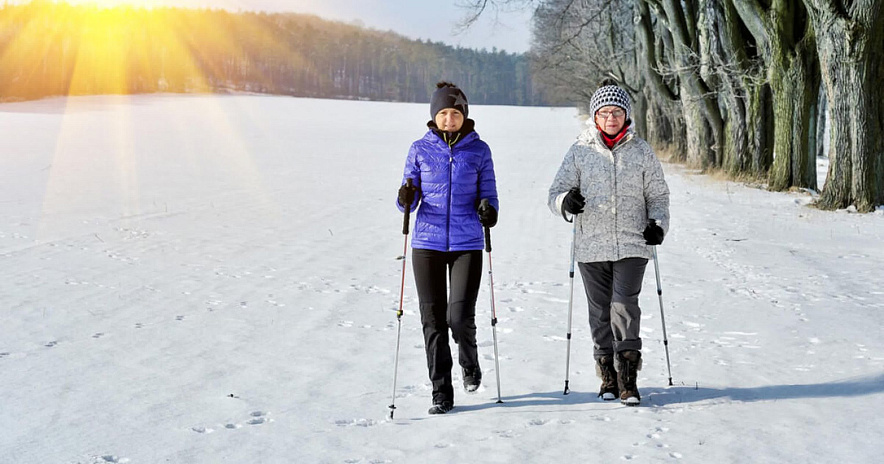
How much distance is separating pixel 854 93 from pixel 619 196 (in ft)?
32.5

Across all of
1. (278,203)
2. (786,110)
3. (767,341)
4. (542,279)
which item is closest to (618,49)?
(786,110)

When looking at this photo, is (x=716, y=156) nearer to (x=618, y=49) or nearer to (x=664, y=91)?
(x=664, y=91)

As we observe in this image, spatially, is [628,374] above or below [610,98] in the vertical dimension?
below

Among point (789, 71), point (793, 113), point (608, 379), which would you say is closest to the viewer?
point (608, 379)

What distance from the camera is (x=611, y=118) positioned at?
4.89 meters

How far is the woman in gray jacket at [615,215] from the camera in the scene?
4.88 m

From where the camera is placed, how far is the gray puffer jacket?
16.1ft

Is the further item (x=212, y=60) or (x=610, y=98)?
(x=212, y=60)

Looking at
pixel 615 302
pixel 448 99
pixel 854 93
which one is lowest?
pixel 615 302

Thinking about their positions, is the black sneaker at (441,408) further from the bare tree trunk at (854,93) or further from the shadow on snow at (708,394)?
the bare tree trunk at (854,93)

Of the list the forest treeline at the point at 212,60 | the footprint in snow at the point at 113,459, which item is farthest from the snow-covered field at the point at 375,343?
the forest treeline at the point at 212,60

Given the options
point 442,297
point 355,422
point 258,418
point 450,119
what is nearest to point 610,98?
point 450,119

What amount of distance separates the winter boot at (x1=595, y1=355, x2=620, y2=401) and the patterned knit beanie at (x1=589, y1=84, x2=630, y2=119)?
1.51 meters

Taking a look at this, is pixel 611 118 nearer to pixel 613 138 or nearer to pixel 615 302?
pixel 613 138
